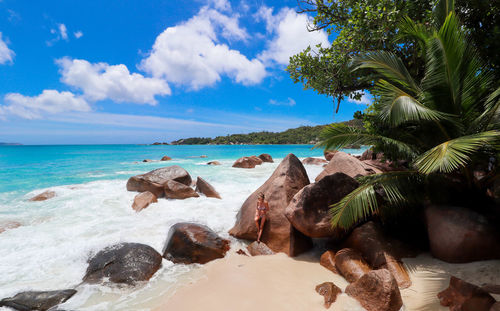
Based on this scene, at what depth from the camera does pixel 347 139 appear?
198 inches

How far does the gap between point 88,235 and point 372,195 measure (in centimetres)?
772

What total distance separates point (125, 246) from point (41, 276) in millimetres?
1608

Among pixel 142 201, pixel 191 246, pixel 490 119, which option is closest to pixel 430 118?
pixel 490 119

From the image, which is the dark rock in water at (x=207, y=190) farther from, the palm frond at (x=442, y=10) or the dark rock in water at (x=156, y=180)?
the palm frond at (x=442, y=10)

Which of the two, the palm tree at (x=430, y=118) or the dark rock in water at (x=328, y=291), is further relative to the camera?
the palm tree at (x=430, y=118)

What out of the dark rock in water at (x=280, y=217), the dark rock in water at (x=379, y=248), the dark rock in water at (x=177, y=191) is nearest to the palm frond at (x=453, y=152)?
the dark rock in water at (x=379, y=248)

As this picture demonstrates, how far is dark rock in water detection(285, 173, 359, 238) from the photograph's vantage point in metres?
5.33

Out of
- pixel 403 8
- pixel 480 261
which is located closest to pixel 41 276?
pixel 480 261

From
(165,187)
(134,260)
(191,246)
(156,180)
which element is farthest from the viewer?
(156,180)

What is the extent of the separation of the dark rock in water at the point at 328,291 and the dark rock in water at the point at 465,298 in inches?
57.3

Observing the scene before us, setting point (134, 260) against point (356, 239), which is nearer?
point (356, 239)

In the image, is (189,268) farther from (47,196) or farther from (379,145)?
(47,196)

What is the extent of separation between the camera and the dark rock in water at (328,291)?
3776 mm

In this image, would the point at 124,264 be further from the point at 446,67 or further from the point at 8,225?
the point at 446,67
